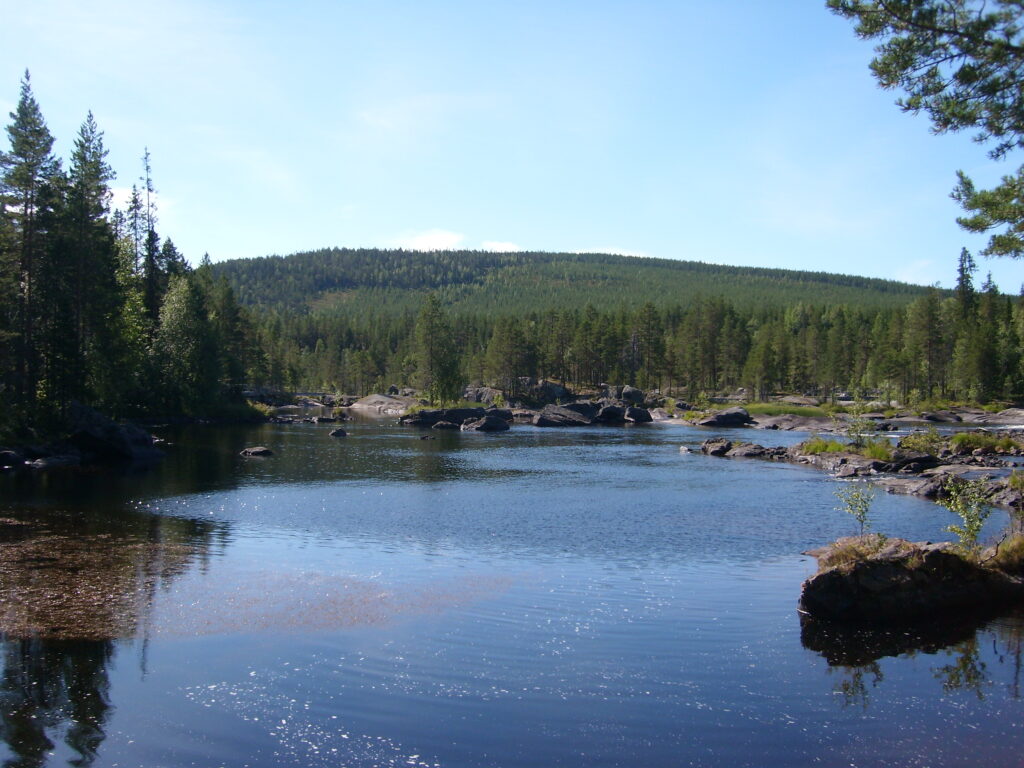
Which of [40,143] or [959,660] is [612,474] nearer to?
[959,660]

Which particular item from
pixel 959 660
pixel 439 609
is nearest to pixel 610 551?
pixel 439 609

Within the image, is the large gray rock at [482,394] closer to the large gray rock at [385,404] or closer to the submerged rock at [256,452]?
the large gray rock at [385,404]

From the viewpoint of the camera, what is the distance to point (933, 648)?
15.6 metres

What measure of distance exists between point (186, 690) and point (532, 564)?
12.3 metres

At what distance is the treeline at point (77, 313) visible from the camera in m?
48.2

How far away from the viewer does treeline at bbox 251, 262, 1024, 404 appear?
10856 cm

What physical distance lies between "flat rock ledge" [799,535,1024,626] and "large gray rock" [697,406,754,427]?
77.4 m

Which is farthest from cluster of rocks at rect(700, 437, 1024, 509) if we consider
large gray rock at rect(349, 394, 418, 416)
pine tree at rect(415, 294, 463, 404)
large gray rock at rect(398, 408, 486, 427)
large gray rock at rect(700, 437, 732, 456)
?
large gray rock at rect(349, 394, 418, 416)

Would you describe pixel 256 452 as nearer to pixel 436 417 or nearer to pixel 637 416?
pixel 436 417

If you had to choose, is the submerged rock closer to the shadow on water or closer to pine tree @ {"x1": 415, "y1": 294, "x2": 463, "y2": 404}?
the shadow on water

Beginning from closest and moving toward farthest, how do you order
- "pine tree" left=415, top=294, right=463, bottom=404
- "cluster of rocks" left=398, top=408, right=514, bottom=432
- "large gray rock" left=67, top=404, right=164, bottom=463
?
"large gray rock" left=67, top=404, right=164, bottom=463 < "cluster of rocks" left=398, top=408, right=514, bottom=432 < "pine tree" left=415, top=294, right=463, bottom=404

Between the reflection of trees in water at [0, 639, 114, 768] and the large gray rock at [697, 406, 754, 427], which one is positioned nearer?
the reflection of trees in water at [0, 639, 114, 768]

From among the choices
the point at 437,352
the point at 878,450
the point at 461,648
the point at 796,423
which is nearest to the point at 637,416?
the point at 796,423

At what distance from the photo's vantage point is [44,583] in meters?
19.4
